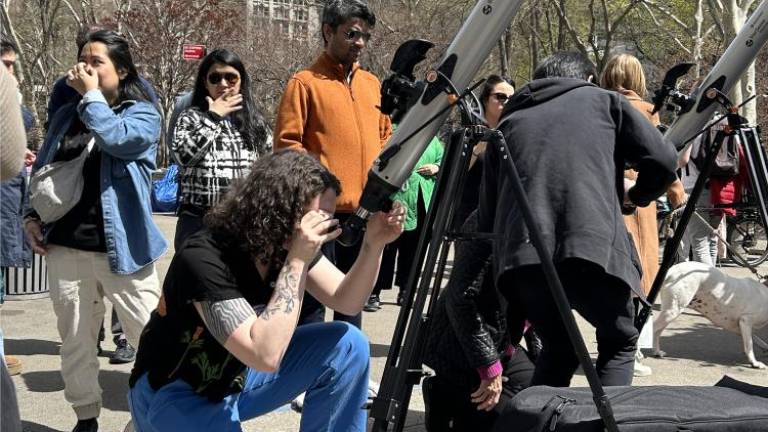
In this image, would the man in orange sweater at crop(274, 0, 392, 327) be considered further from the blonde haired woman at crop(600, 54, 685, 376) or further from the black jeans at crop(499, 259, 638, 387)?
the black jeans at crop(499, 259, 638, 387)

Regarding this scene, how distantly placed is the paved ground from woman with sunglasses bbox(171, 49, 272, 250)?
94 centimetres

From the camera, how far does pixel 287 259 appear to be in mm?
2941

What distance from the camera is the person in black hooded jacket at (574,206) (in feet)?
10.1

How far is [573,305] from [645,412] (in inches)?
23.2

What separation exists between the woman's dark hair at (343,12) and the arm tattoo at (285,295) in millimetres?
1800

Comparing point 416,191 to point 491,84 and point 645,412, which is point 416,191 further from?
point 645,412

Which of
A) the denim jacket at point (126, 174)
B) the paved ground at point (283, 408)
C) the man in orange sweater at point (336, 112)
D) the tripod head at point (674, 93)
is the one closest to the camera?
the tripod head at point (674, 93)

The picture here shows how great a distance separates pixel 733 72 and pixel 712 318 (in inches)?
114

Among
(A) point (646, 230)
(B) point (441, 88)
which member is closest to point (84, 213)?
(B) point (441, 88)

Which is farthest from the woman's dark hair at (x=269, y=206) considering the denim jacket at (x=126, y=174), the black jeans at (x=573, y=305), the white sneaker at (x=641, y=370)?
the white sneaker at (x=641, y=370)

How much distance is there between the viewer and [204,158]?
4.58m

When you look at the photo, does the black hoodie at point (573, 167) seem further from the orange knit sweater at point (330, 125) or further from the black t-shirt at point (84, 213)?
the black t-shirt at point (84, 213)

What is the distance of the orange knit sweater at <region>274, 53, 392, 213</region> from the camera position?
4438 mm

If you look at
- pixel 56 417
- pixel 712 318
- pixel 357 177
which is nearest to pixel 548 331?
pixel 357 177
